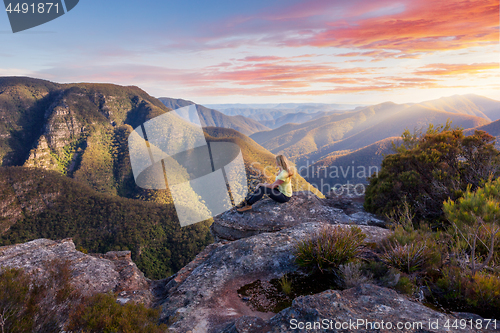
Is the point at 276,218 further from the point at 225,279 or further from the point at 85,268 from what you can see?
the point at 85,268

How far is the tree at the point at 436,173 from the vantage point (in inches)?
315

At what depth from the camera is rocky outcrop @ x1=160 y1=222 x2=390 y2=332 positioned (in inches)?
145

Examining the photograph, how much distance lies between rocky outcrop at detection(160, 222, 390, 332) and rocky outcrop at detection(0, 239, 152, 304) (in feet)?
2.28

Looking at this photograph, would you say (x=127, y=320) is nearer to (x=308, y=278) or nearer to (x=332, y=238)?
(x=308, y=278)

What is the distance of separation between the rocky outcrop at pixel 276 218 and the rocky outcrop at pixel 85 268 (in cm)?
340

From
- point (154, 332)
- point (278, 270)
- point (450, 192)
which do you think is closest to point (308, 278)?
point (278, 270)

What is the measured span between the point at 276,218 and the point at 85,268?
5589 mm

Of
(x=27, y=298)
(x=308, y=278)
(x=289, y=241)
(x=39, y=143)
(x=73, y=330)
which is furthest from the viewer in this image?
(x=39, y=143)

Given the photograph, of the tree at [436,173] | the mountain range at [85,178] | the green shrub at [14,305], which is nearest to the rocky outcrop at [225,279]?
the green shrub at [14,305]

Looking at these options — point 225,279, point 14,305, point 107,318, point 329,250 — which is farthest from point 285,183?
point 14,305

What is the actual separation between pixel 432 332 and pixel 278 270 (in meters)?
2.77

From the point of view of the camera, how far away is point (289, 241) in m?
5.83

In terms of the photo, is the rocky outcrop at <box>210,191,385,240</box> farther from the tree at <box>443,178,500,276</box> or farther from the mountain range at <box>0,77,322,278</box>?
the tree at <box>443,178,500,276</box>

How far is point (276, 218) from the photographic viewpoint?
8.39m
